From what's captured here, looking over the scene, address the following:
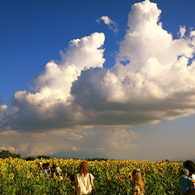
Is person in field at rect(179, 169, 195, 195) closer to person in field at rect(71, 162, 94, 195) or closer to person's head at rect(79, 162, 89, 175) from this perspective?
person in field at rect(71, 162, 94, 195)

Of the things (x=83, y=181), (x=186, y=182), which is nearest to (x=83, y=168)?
(x=83, y=181)

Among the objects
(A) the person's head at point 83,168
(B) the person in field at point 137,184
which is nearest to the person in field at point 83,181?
(A) the person's head at point 83,168

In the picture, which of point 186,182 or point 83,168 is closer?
point 186,182

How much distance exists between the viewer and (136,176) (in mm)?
9430

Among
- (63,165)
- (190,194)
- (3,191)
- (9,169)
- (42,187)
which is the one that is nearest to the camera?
(190,194)

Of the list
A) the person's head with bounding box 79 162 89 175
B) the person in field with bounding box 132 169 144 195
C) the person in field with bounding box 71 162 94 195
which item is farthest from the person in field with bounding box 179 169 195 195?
the person's head with bounding box 79 162 89 175

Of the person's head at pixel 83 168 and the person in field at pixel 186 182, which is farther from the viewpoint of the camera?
the person's head at pixel 83 168

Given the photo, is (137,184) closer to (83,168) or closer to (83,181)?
(83,181)

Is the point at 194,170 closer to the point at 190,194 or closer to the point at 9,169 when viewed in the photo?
the point at 190,194

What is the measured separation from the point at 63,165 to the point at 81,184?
954cm

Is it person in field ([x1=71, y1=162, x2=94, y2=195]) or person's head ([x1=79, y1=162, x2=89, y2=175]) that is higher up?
person's head ([x1=79, y1=162, x2=89, y2=175])

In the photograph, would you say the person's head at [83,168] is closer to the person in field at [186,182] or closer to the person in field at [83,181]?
the person in field at [83,181]

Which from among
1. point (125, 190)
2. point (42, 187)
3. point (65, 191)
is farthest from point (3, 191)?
point (125, 190)

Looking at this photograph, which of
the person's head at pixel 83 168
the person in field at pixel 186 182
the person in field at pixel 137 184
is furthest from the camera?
the person in field at pixel 137 184
